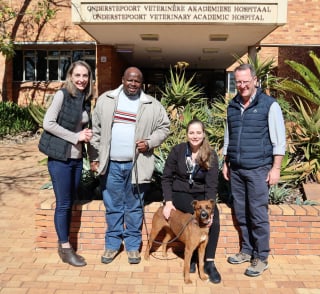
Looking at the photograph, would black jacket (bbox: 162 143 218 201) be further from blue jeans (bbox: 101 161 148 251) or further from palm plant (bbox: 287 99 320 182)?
palm plant (bbox: 287 99 320 182)

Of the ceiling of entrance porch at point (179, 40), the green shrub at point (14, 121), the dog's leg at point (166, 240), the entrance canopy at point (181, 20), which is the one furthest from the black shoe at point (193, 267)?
→ the green shrub at point (14, 121)

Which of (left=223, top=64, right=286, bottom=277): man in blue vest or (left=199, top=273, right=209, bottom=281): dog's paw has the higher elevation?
(left=223, top=64, right=286, bottom=277): man in blue vest

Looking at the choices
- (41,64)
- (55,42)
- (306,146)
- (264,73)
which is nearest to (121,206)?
(306,146)

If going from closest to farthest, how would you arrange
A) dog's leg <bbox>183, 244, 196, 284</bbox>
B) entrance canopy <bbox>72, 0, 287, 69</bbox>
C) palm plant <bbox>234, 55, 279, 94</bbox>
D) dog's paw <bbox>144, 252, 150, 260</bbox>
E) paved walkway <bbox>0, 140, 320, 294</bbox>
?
1. paved walkway <bbox>0, 140, 320, 294</bbox>
2. dog's leg <bbox>183, 244, 196, 284</bbox>
3. dog's paw <bbox>144, 252, 150, 260</bbox>
4. palm plant <bbox>234, 55, 279, 94</bbox>
5. entrance canopy <bbox>72, 0, 287, 69</bbox>

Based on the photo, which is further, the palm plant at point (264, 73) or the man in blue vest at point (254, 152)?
the palm plant at point (264, 73)

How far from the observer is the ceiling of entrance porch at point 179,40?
941cm

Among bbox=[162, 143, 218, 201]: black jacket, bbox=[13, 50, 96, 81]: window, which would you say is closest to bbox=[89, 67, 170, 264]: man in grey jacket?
bbox=[162, 143, 218, 201]: black jacket

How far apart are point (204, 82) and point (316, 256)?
1430cm

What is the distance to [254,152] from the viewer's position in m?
3.94

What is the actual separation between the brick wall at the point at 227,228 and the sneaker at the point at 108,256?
10.8 inches

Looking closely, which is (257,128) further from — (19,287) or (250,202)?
(19,287)

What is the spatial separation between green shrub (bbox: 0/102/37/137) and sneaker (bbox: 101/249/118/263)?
9317 millimetres

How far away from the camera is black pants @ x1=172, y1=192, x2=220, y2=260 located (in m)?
4.05

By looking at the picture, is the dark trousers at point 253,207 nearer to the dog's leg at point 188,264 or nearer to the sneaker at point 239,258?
the sneaker at point 239,258
